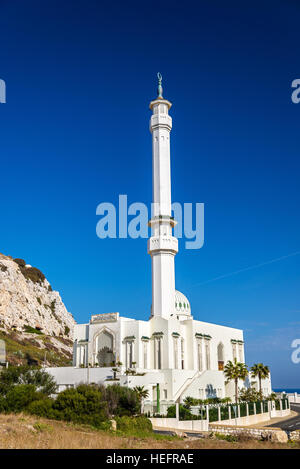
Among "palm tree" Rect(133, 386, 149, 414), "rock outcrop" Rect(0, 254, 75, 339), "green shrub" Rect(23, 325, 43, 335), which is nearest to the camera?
"palm tree" Rect(133, 386, 149, 414)

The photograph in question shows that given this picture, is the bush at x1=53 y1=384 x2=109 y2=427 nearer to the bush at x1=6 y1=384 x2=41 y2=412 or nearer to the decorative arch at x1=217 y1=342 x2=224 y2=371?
Result: the bush at x1=6 y1=384 x2=41 y2=412

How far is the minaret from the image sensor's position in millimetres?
51438

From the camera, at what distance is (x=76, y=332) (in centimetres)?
5234

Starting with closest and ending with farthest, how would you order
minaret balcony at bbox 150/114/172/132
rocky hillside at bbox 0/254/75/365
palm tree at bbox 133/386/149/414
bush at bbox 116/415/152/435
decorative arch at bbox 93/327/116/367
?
1. bush at bbox 116/415/152/435
2. palm tree at bbox 133/386/149/414
3. decorative arch at bbox 93/327/116/367
4. minaret balcony at bbox 150/114/172/132
5. rocky hillside at bbox 0/254/75/365

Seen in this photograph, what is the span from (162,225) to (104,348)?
609 inches

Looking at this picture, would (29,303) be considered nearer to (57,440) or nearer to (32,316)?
(32,316)

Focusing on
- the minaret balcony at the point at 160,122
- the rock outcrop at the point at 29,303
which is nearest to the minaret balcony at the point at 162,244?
the minaret balcony at the point at 160,122

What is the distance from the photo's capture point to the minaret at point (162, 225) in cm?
5144

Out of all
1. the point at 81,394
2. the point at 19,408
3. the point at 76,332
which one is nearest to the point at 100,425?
the point at 81,394

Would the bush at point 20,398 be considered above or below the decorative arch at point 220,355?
below

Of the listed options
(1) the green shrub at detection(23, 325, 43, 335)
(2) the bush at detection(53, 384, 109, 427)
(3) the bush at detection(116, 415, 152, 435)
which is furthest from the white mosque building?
(1) the green shrub at detection(23, 325, 43, 335)

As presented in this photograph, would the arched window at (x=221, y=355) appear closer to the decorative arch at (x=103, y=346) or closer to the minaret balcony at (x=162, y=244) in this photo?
the minaret balcony at (x=162, y=244)

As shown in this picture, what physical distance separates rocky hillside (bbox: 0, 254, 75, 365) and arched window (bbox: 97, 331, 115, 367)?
22.2 metres

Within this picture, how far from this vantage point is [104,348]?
1948 inches
